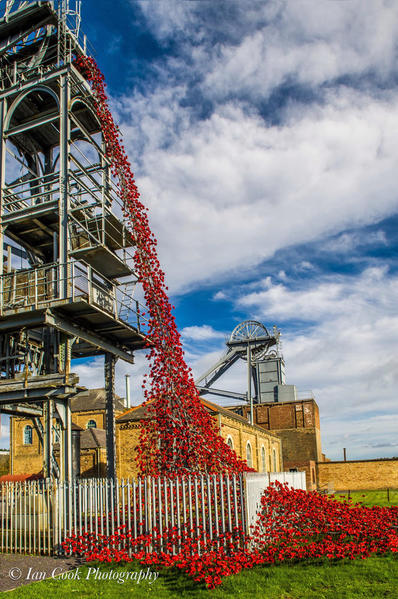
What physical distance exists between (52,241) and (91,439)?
66.2 feet

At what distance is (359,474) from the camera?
41062 mm

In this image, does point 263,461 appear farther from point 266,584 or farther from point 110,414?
point 266,584

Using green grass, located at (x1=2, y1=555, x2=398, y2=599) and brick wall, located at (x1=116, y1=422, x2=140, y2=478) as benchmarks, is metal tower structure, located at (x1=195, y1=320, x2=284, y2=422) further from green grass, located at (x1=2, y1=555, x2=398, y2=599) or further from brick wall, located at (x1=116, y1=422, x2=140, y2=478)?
green grass, located at (x1=2, y1=555, x2=398, y2=599)

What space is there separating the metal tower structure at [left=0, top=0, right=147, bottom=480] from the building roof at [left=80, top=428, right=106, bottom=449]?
1536 cm

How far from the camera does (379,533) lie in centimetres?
1038

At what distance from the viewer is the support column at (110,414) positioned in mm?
16169

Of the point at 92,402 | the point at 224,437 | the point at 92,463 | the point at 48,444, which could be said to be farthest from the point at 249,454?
the point at 48,444

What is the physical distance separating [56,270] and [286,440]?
126 feet

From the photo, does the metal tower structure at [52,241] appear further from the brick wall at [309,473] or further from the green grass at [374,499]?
the brick wall at [309,473]

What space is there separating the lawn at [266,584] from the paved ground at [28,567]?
44 centimetres

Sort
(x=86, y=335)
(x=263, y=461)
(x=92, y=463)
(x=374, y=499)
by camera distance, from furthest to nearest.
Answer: (x=263, y=461) < (x=92, y=463) < (x=374, y=499) < (x=86, y=335)

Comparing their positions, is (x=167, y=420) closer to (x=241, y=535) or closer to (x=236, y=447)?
(x=241, y=535)

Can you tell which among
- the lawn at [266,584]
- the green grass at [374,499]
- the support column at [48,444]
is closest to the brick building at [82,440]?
the support column at [48,444]

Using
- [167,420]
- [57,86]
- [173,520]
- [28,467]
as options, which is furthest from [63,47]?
[28,467]
